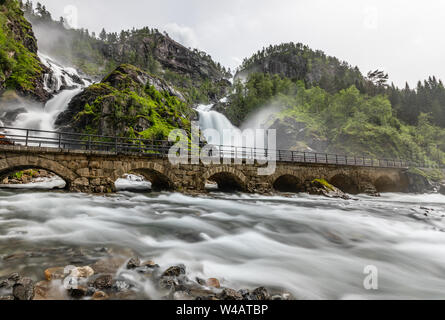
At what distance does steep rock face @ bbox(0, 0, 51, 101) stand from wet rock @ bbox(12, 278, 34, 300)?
3983 centimetres

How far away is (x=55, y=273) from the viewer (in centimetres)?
342

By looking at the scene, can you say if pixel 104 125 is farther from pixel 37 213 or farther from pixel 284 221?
pixel 284 221

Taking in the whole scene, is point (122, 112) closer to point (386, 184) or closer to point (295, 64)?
point (386, 184)

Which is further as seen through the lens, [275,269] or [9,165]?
[9,165]

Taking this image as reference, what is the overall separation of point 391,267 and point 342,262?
1.08m

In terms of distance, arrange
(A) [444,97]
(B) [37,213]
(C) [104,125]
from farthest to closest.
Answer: (A) [444,97] < (C) [104,125] < (B) [37,213]

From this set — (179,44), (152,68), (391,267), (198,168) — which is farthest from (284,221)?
(179,44)

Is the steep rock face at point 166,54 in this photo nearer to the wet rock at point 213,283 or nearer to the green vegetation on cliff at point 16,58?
the green vegetation on cliff at point 16,58

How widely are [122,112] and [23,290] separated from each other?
28858 mm

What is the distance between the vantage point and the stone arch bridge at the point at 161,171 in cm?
1166

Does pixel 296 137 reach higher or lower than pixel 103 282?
higher

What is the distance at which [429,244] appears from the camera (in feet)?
21.0

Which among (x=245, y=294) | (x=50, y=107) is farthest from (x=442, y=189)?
(x=50, y=107)

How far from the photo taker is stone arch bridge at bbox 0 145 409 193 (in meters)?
11.7
